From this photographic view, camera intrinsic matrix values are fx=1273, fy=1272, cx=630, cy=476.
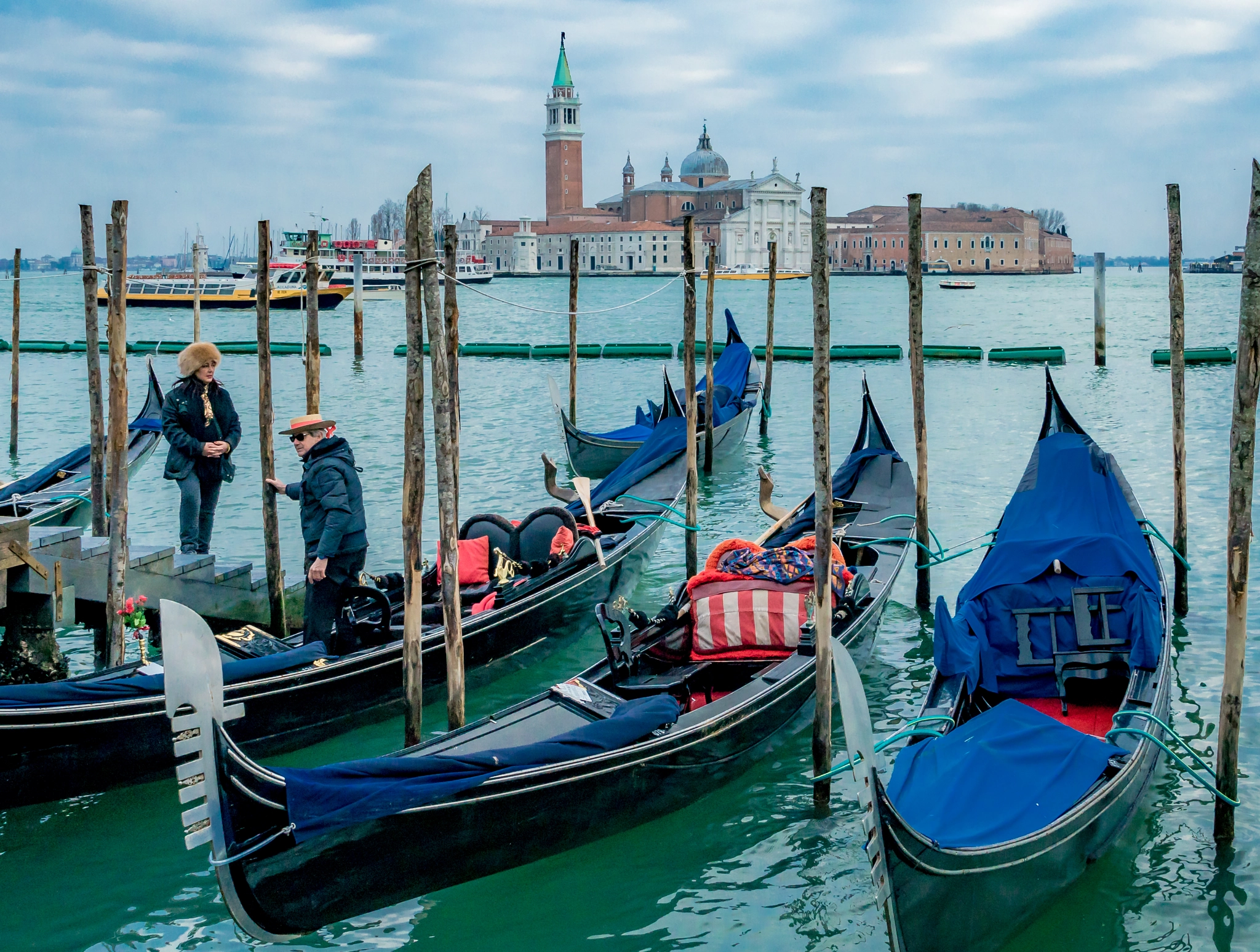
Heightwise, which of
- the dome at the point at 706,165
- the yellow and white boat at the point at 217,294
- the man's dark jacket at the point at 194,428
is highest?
the dome at the point at 706,165

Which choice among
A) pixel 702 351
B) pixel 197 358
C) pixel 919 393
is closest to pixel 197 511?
pixel 197 358

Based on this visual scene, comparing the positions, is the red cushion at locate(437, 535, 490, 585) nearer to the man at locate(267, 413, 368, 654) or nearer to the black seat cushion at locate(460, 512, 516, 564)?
the black seat cushion at locate(460, 512, 516, 564)

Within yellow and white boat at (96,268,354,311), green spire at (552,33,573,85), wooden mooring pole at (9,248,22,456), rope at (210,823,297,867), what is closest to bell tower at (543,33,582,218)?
green spire at (552,33,573,85)

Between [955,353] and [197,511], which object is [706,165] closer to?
[955,353]

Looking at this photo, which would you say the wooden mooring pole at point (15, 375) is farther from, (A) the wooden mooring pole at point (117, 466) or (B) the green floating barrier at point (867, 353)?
(B) the green floating barrier at point (867, 353)

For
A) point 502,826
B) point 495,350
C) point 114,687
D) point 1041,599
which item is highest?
point 495,350

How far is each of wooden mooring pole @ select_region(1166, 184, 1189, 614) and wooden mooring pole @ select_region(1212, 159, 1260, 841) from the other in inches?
81.0

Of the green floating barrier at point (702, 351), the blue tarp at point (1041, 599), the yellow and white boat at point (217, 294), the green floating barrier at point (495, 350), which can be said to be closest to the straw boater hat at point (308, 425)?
the blue tarp at point (1041, 599)

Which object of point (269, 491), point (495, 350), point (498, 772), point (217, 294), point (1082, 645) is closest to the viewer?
point (498, 772)

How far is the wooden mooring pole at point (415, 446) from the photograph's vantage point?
365 cm

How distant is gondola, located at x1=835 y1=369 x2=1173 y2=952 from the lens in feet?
8.30

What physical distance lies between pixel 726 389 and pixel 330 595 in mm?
6194

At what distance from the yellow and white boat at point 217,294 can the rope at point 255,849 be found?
2989cm

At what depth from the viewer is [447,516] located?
3719mm
